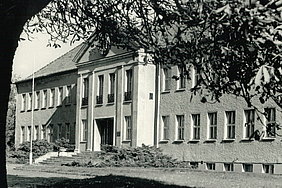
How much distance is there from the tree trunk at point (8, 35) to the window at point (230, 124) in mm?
22253


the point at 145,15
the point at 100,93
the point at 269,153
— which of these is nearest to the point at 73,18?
the point at 145,15

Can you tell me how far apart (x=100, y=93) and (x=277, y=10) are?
3675 cm

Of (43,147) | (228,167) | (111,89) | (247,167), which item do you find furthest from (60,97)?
(247,167)

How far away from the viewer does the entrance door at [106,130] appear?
4244 cm

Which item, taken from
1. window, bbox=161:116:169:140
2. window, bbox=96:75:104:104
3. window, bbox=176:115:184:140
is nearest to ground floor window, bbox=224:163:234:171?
window, bbox=176:115:184:140

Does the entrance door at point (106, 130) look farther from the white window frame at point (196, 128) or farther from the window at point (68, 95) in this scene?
the white window frame at point (196, 128)

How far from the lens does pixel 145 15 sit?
13680mm

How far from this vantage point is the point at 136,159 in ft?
115

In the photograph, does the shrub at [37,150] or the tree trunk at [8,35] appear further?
the shrub at [37,150]

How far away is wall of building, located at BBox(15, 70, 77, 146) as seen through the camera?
49.5 meters

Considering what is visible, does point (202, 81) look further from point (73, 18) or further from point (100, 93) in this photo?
point (100, 93)

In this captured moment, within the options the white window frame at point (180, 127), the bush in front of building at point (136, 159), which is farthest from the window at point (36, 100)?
the white window frame at point (180, 127)

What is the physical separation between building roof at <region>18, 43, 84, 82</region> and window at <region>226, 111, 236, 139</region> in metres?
20.5

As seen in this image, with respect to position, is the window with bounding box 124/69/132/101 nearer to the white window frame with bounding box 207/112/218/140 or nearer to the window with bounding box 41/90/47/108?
the white window frame with bounding box 207/112/218/140
